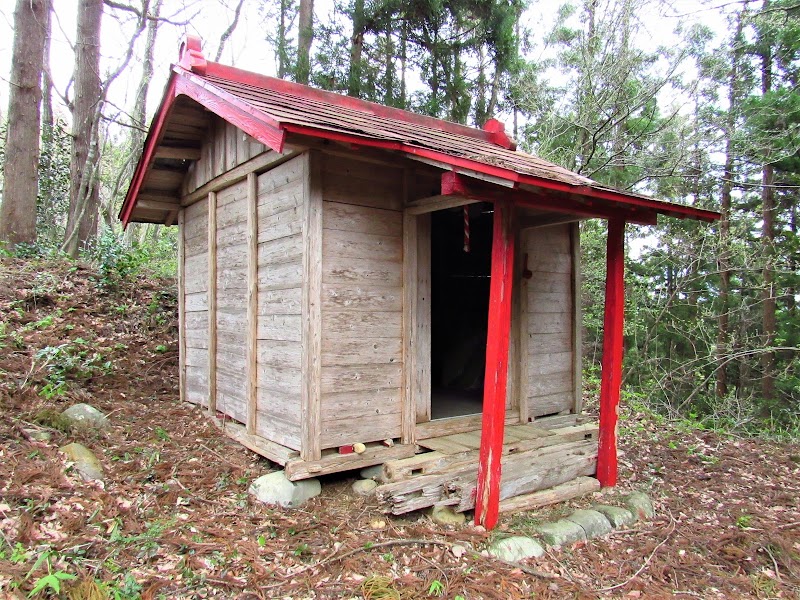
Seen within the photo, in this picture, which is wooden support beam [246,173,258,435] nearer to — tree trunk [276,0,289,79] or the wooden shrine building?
the wooden shrine building

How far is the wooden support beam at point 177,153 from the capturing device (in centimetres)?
617

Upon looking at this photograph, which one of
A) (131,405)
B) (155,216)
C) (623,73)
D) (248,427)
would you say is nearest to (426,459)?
(248,427)

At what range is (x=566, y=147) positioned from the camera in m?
11.8

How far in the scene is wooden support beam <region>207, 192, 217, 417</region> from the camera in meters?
5.98

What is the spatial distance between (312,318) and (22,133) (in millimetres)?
8260

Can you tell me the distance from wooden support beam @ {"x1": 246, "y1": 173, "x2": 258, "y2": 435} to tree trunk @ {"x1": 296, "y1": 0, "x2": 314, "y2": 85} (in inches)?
255

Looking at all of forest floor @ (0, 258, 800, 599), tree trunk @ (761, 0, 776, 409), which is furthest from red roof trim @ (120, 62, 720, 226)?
tree trunk @ (761, 0, 776, 409)

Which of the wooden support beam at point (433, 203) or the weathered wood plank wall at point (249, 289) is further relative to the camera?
the weathered wood plank wall at point (249, 289)

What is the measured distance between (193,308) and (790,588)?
633 centimetres

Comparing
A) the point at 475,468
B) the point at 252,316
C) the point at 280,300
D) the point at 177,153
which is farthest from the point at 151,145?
the point at 475,468

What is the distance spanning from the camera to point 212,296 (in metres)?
5.99

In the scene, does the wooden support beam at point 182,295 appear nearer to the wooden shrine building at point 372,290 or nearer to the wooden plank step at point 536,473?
the wooden shrine building at point 372,290

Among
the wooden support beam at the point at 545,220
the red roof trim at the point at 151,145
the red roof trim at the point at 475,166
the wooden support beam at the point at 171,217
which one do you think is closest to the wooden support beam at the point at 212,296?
the red roof trim at the point at 151,145

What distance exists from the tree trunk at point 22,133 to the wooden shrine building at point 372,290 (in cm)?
467
